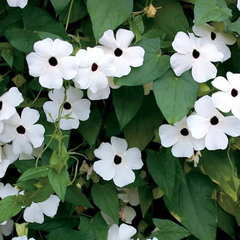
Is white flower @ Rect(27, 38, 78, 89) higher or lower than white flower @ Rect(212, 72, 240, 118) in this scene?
higher

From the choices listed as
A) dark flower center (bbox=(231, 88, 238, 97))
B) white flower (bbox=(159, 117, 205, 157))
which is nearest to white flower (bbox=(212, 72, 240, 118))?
dark flower center (bbox=(231, 88, 238, 97))

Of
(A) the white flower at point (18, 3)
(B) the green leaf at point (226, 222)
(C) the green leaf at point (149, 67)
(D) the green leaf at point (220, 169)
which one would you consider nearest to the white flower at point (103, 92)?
(C) the green leaf at point (149, 67)

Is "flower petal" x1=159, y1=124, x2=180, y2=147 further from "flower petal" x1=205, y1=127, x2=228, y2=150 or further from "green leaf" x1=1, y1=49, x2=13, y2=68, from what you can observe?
"green leaf" x1=1, y1=49, x2=13, y2=68

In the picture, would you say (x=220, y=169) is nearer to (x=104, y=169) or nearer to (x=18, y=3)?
(x=104, y=169)

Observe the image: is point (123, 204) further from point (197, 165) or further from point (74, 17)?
point (74, 17)

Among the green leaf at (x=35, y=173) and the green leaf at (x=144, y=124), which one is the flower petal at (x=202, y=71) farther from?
the green leaf at (x=35, y=173)

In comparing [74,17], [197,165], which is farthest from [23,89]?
[197,165]

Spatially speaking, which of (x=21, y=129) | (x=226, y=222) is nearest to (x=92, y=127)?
(x=21, y=129)
